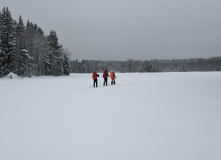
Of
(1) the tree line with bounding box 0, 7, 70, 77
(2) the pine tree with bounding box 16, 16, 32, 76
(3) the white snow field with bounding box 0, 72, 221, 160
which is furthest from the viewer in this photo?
(2) the pine tree with bounding box 16, 16, 32, 76

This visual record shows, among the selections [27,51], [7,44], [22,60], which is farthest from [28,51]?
[7,44]

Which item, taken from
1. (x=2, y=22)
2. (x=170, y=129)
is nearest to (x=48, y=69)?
(x=2, y=22)

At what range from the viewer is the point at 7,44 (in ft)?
110

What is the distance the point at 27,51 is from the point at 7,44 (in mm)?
4193

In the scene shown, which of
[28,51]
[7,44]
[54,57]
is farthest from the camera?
[54,57]

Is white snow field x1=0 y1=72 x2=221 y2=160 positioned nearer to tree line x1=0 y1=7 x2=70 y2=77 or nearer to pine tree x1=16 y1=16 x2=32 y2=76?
tree line x1=0 y1=7 x2=70 y2=77

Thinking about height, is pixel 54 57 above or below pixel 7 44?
below

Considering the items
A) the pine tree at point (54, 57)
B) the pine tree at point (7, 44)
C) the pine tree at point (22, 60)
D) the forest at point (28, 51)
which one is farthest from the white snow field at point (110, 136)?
the pine tree at point (54, 57)

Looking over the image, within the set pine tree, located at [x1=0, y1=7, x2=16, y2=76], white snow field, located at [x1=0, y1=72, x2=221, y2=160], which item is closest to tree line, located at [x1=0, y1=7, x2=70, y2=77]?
pine tree, located at [x1=0, y1=7, x2=16, y2=76]

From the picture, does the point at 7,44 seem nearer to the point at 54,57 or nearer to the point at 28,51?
the point at 28,51

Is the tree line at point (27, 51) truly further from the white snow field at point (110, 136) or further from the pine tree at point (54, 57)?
the white snow field at point (110, 136)

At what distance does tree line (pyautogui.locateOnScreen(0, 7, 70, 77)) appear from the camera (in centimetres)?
3316

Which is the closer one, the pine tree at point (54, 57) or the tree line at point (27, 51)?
the tree line at point (27, 51)

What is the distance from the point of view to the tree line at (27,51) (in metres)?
33.2
